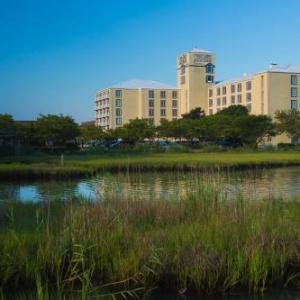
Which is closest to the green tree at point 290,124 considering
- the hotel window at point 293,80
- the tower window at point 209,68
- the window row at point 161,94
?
the hotel window at point 293,80

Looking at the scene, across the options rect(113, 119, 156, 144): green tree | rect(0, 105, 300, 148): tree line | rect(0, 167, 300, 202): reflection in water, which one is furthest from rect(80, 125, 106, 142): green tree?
rect(0, 167, 300, 202): reflection in water

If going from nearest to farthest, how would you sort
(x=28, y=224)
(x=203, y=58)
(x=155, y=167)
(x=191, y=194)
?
(x=28, y=224), (x=191, y=194), (x=155, y=167), (x=203, y=58)

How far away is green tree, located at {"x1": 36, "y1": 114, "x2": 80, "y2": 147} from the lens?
5744cm

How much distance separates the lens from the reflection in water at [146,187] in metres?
12.8

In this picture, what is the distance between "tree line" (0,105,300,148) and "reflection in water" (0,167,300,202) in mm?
26790

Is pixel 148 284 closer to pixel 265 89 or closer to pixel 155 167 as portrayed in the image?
pixel 155 167

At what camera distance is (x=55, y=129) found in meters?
57.2

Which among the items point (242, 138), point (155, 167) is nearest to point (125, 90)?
point (242, 138)

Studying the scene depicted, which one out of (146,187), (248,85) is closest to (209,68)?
(248,85)

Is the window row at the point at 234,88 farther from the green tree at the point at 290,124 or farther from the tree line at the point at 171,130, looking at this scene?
the green tree at the point at 290,124

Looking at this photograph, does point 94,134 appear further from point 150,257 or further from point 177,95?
point 150,257

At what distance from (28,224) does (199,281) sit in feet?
14.0

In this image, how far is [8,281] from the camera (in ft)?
26.0

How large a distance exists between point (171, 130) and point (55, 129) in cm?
2166
